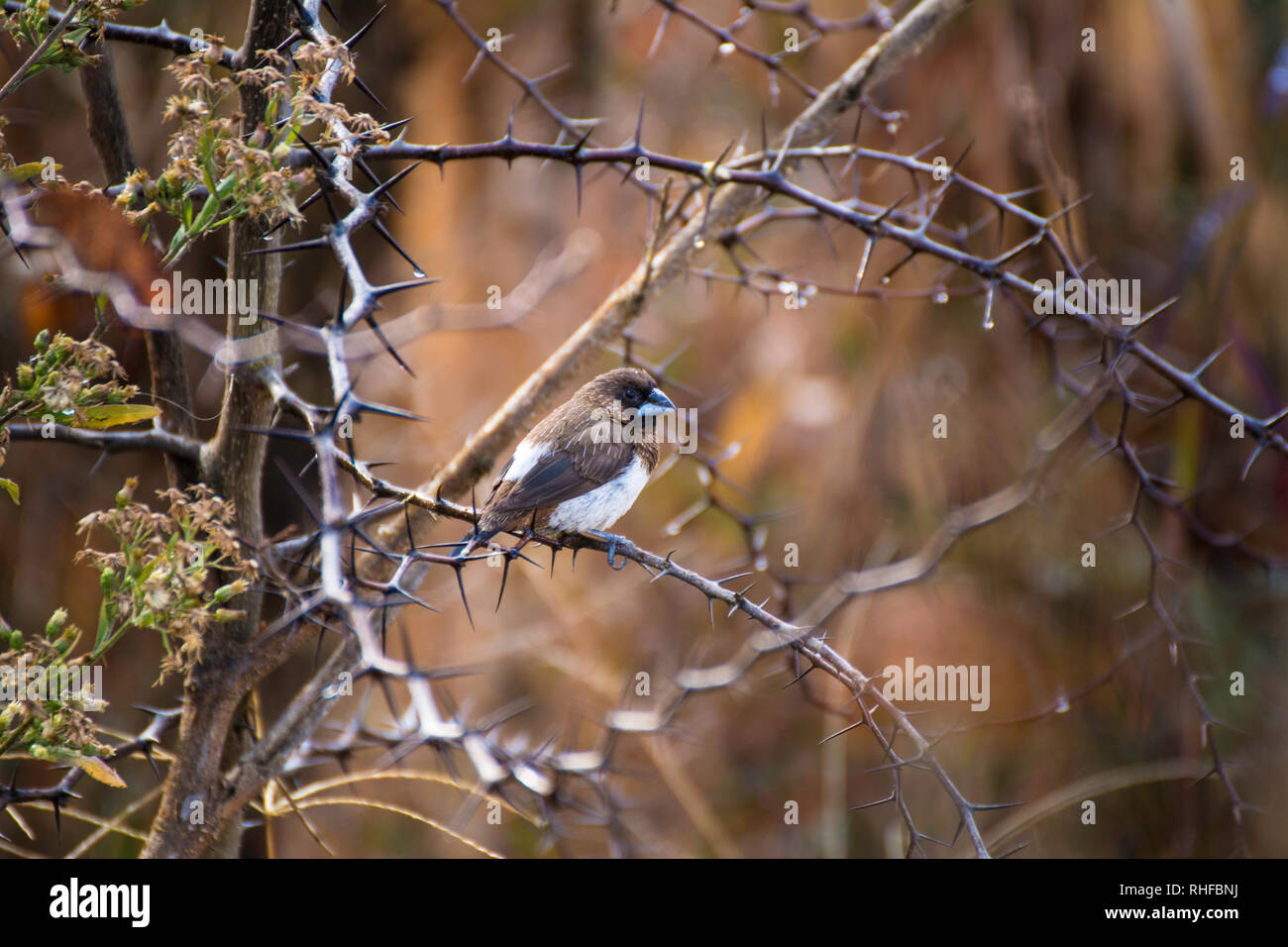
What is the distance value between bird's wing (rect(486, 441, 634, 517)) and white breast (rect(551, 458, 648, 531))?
0.03 meters

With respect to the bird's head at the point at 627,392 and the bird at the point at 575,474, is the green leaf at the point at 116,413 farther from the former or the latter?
the bird's head at the point at 627,392

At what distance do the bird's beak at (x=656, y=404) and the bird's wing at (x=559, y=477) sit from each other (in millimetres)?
410

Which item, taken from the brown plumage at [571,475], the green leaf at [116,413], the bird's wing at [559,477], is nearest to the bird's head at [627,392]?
the brown plumage at [571,475]

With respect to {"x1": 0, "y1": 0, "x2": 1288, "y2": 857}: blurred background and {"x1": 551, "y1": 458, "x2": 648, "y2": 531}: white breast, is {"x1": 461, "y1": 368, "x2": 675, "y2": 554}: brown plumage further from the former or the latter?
{"x1": 0, "y1": 0, "x2": 1288, "y2": 857}: blurred background

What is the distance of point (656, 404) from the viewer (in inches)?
172

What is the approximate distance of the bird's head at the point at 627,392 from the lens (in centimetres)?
434

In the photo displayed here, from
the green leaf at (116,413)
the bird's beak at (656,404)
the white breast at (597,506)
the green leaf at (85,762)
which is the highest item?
the bird's beak at (656,404)

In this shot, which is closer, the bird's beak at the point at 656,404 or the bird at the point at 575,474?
the bird at the point at 575,474

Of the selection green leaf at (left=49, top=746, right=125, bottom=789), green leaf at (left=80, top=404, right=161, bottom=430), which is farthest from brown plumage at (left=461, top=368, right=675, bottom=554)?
green leaf at (left=49, top=746, right=125, bottom=789)

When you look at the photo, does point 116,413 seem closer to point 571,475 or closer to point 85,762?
point 85,762

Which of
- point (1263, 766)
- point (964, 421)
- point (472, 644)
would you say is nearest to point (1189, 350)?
point (964, 421)

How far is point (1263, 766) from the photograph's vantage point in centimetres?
617

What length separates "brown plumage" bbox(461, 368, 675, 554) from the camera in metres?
3.55

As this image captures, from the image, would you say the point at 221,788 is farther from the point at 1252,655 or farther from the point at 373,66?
the point at 1252,655
